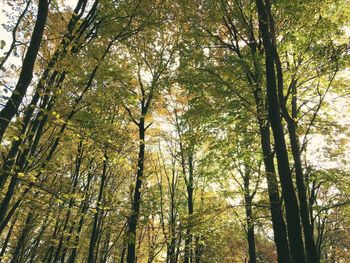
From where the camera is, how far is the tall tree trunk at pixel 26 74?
4.39 m

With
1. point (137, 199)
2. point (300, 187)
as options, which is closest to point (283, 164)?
point (300, 187)

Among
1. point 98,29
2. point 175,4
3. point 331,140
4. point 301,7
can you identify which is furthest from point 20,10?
point 331,140

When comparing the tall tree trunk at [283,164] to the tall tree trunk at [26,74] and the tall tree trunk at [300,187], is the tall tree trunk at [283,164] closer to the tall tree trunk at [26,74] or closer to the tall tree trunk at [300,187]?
the tall tree trunk at [300,187]

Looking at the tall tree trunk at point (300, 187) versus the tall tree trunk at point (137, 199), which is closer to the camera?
the tall tree trunk at point (137, 199)

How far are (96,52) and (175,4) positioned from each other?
431 cm

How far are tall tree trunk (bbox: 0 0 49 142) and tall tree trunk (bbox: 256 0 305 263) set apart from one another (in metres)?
5.05

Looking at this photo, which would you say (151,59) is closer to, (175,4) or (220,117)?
(175,4)

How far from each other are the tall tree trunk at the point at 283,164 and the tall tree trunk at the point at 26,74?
505 cm

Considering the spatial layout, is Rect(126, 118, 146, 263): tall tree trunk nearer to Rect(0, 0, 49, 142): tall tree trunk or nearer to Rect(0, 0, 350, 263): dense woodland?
Rect(0, 0, 350, 263): dense woodland

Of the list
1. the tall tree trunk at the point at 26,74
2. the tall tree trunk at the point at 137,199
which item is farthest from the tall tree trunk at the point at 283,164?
the tall tree trunk at the point at 26,74

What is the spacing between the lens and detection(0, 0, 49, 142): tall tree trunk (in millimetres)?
4391

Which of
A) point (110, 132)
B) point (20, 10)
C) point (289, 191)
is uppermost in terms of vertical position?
point (20, 10)

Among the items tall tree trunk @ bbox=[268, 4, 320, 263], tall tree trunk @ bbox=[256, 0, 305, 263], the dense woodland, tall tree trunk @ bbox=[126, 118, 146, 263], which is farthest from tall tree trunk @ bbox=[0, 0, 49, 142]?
tall tree trunk @ bbox=[268, 4, 320, 263]

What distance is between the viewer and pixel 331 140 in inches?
597
